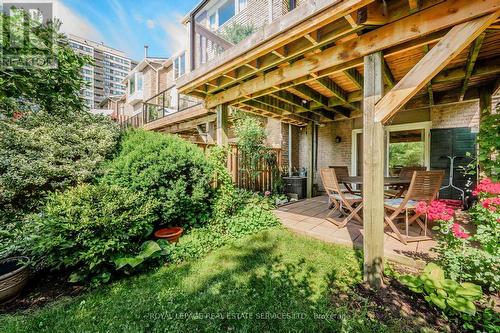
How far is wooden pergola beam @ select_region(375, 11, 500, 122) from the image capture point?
179 centimetres

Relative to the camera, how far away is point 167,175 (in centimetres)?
370

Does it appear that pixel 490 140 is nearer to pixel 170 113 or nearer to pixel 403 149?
pixel 403 149

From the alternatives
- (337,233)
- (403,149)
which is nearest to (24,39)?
(337,233)

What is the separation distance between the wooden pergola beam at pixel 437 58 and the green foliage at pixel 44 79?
221 inches

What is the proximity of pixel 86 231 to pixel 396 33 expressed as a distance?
402 cm

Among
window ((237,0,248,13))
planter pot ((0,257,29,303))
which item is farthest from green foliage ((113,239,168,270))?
window ((237,0,248,13))

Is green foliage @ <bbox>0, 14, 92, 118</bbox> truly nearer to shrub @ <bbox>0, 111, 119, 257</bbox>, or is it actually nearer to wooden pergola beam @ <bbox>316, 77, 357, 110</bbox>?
shrub @ <bbox>0, 111, 119, 257</bbox>

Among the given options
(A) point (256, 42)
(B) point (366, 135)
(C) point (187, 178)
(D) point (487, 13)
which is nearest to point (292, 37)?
(A) point (256, 42)

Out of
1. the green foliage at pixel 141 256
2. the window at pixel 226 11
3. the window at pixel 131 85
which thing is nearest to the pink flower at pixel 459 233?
the green foliage at pixel 141 256

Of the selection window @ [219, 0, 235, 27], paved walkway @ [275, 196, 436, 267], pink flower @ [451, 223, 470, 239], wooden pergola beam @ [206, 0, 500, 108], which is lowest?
paved walkway @ [275, 196, 436, 267]

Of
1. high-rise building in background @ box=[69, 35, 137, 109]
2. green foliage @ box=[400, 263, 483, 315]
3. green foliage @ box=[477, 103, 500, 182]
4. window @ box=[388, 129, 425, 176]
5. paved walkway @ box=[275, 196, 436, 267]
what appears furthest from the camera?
high-rise building in background @ box=[69, 35, 137, 109]

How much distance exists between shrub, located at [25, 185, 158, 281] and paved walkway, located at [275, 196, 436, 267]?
2728 millimetres

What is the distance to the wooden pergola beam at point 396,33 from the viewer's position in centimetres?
180

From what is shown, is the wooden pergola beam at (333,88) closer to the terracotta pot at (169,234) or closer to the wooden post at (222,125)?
the wooden post at (222,125)
